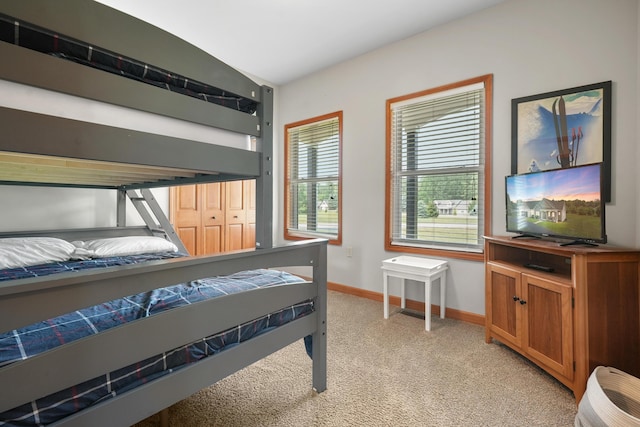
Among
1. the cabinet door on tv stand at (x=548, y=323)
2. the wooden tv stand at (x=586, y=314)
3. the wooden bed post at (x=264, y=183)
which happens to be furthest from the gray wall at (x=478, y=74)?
the wooden bed post at (x=264, y=183)

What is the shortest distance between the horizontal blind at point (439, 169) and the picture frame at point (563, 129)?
1.01 ft

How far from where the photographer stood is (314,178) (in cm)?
390

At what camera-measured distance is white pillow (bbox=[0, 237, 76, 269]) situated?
181 cm

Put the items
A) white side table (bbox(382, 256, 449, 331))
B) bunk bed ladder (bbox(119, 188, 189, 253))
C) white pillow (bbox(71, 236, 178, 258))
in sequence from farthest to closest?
bunk bed ladder (bbox(119, 188, 189, 253)), white side table (bbox(382, 256, 449, 331)), white pillow (bbox(71, 236, 178, 258))

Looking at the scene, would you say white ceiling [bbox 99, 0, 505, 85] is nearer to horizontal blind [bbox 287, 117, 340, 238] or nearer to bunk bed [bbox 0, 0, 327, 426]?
horizontal blind [bbox 287, 117, 340, 238]

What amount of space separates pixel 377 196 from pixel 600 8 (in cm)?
209

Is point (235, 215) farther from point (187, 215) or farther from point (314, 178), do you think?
point (314, 178)

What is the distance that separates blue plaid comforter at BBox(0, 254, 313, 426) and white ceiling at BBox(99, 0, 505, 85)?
2.27 metres

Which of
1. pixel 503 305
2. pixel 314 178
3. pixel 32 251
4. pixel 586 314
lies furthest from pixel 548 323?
pixel 32 251

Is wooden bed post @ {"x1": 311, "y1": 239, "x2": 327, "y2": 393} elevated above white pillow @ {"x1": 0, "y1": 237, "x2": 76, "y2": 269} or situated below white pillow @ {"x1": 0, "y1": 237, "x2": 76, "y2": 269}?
below

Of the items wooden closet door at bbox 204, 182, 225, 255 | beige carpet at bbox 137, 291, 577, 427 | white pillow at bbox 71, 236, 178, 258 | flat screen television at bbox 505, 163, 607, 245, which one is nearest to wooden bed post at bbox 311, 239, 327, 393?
beige carpet at bbox 137, 291, 577, 427

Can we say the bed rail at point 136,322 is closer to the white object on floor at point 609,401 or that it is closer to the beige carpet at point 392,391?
the beige carpet at point 392,391

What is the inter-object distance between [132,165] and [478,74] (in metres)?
2.69

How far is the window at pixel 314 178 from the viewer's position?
3.66 metres
